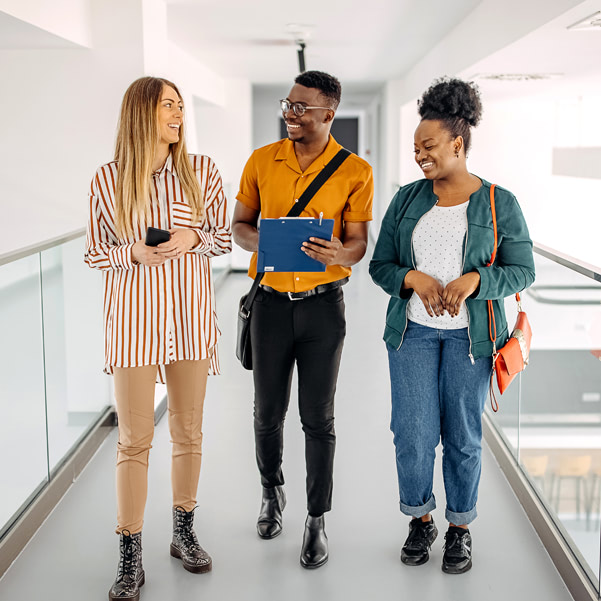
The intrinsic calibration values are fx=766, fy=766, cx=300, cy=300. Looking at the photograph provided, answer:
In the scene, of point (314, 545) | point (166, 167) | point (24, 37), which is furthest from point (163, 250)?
point (24, 37)

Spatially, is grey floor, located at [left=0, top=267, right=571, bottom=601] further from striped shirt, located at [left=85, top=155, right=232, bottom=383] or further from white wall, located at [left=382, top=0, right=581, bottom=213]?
white wall, located at [left=382, top=0, right=581, bottom=213]

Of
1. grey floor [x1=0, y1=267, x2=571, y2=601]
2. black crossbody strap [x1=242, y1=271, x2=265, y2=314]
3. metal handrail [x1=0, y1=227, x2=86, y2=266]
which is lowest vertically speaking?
grey floor [x1=0, y1=267, x2=571, y2=601]

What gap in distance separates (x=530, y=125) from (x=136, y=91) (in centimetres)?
1003

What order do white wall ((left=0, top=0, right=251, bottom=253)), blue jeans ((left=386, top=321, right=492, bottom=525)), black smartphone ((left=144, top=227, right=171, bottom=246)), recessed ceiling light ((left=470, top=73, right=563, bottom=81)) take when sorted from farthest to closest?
recessed ceiling light ((left=470, top=73, right=563, bottom=81)), white wall ((left=0, top=0, right=251, bottom=253)), blue jeans ((left=386, top=321, right=492, bottom=525)), black smartphone ((left=144, top=227, right=171, bottom=246))

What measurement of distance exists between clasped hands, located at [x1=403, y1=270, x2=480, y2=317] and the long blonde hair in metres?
0.91

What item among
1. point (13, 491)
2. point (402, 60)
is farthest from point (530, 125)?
point (13, 491)

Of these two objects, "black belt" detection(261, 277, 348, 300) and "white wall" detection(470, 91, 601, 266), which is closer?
"black belt" detection(261, 277, 348, 300)

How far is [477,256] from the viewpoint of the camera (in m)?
2.49

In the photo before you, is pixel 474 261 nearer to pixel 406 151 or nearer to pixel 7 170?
pixel 7 170

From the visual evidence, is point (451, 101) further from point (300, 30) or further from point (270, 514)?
point (300, 30)

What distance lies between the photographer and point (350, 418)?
4.48m

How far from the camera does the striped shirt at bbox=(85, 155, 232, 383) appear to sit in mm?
2449

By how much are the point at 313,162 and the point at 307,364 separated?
0.70 m

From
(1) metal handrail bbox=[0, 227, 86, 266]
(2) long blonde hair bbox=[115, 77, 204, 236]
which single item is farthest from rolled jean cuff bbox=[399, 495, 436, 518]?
(1) metal handrail bbox=[0, 227, 86, 266]
